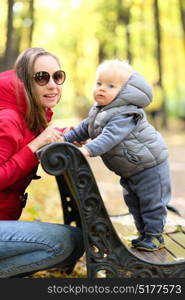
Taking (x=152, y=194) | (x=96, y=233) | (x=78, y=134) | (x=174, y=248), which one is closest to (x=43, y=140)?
(x=78, y=134)

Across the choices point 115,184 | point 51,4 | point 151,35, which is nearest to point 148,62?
point 151,35

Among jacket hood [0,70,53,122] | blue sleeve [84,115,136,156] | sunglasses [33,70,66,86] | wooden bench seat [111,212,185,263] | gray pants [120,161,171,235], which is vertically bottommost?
wooden bench seat [111,212,185,263]

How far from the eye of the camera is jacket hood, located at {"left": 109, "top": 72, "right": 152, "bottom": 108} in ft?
9.76

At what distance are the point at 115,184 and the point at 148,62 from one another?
24.3m

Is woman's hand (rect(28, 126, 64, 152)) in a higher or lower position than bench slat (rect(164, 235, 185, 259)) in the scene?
higher

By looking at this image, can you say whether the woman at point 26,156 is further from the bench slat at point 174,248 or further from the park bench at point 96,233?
the bench slat at point 174,248

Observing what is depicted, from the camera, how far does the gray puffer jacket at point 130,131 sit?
2.92 m

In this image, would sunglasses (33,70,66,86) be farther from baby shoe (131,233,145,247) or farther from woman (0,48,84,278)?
baby shoe (131,233,145,247)

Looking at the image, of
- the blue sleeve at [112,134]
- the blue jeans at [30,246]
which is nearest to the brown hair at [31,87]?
the blue sleeve at [112,134]

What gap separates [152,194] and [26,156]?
0.83 meters

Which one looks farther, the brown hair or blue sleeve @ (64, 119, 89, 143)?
blue sleeve @ (64, 119, 89, 143)

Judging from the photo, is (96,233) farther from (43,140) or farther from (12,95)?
(12,95)

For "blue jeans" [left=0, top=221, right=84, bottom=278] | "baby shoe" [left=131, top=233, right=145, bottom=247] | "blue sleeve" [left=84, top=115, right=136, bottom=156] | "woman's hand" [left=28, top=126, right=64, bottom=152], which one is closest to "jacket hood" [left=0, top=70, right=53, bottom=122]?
"woman's hand" [left=28, top=126, right=64, bottom=152]

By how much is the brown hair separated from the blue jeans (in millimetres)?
630
